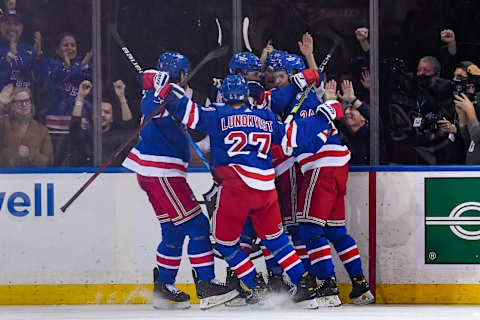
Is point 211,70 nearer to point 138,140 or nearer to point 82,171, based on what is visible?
point 138,140

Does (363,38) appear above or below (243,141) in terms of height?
above

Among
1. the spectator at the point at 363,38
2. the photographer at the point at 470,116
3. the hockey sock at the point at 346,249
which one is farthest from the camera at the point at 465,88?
the hockey sock at the point at 346,249

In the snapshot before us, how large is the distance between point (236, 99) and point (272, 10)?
63cm

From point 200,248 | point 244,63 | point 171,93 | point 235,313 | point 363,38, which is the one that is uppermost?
point 363,38

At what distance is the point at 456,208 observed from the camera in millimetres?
5691

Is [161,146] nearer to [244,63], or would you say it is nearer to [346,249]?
[244,63]

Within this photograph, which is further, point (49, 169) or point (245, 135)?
point (49, 169)

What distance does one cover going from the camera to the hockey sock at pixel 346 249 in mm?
5656

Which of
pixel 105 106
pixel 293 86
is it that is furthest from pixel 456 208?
pixel 105 106

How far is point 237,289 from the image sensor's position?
5613 mm

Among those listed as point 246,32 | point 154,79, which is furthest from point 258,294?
point 246,32

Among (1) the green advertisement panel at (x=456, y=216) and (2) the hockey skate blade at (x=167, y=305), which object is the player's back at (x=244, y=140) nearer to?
(2) the hockey skate blade at (x=167, y=305)

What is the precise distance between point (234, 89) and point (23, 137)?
1.22 m

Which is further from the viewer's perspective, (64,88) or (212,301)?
(64,88)
